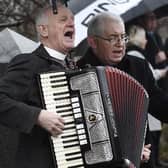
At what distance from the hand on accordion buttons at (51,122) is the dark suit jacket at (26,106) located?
40 mm

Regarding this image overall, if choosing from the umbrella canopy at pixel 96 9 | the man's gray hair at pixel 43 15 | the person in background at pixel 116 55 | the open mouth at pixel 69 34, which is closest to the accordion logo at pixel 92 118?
the open mouth at pixel 69 34

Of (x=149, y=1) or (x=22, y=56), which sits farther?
(x=149, y=1)

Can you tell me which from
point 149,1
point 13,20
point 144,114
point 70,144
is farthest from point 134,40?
point 70,144

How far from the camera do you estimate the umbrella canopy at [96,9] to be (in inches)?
273

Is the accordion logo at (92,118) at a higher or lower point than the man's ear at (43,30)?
lower

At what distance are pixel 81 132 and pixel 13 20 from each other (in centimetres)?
250

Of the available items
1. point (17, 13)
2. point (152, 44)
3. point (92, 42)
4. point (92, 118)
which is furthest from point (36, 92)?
point (152, 44)

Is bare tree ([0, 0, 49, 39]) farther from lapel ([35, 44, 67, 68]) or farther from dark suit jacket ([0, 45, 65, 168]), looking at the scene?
dark suit jacket ([0, 45, 65, 168])

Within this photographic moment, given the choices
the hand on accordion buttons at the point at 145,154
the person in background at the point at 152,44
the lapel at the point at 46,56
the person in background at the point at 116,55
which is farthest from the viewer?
the person in background at the point at 152,44

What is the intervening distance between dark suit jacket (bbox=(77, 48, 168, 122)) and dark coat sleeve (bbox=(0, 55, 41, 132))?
0.85 meters

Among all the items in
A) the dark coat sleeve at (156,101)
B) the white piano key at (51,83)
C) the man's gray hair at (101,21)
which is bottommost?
the dark coat sleeve at (156,101)

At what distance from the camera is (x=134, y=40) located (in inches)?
312

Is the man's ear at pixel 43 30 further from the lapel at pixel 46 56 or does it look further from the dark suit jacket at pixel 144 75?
the dark suit jacket at pixel 144 75

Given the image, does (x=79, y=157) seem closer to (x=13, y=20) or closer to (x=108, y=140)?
(x=108, y=140)
